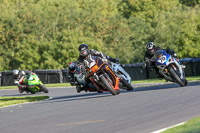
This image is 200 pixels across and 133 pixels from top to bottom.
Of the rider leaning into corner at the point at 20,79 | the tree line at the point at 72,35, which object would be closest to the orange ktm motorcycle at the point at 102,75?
the rider leaning into corner at the point at 20,79

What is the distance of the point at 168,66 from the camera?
54.8 ft

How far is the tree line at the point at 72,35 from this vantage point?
53312 mm

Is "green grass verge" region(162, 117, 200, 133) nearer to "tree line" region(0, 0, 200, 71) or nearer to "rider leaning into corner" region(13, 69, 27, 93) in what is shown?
"rider leaning into corner" region(13, 69, 27, 93)

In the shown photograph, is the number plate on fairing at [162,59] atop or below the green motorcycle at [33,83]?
atop

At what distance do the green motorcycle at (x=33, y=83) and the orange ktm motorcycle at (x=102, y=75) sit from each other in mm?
8256

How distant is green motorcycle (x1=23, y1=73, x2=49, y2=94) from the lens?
76.6 feet

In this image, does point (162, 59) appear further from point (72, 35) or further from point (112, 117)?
point (72, 35)

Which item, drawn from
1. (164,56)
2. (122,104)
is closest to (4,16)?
(164,56)

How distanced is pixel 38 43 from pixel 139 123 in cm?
4625

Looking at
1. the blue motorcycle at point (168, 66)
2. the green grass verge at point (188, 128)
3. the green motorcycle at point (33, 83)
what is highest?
the blue motorcycle at point (168, 66)

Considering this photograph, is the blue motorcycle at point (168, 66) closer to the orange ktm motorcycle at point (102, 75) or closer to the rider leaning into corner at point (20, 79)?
the orange ktm motorcycle at point (102, 75)

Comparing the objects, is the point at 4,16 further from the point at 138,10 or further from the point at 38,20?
the point at 138,10

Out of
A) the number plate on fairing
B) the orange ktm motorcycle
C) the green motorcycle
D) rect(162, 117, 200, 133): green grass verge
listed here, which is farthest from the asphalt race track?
the green motorcycle

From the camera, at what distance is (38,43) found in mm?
54312
